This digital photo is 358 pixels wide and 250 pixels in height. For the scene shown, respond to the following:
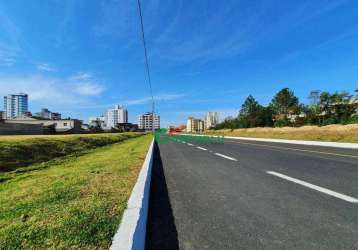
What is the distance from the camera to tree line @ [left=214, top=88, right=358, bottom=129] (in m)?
73.4

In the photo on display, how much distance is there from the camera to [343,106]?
76.5 metres

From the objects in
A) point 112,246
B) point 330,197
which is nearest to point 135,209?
point 112,246

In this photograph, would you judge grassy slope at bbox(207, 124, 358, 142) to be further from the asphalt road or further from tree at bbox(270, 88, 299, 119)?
tree at bbox(270, 88, 299, 119)

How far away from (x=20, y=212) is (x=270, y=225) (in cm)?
399

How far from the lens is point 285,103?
312 ft

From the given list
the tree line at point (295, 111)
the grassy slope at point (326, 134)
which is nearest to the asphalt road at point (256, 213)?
the grassy slope at point (326, 134)

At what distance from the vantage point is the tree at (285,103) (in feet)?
308

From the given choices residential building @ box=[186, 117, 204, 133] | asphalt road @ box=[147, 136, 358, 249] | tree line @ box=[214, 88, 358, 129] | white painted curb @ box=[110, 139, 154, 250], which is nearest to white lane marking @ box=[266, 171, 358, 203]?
asphalt road @ box=[147, 136, 358, 249]

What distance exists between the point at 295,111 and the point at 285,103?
16.2 feet

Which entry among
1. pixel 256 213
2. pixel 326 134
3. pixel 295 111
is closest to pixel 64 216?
pixel 256 213

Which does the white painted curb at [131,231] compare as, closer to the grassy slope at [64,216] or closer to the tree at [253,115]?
the grassy slope at [64,216]

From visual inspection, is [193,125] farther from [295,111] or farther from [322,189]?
[322,189]

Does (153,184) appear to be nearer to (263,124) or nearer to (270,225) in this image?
(270,225)

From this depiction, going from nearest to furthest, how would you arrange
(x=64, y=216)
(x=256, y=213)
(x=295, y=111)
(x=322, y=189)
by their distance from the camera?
(x=64, y=216) → (x=256, y=213) → (x=322, y=189) → (x=295, y=111)
